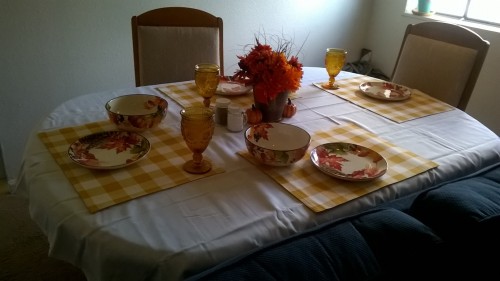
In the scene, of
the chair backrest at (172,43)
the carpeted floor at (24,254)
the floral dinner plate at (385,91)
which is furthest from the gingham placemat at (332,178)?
the carpeted floor at (24,254)

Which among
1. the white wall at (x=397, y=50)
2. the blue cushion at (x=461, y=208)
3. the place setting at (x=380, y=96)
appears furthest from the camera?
the white wall at (x=397, y=50)

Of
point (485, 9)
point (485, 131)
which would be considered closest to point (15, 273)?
point (485, 131)

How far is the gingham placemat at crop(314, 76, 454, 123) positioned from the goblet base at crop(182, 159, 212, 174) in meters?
0.69

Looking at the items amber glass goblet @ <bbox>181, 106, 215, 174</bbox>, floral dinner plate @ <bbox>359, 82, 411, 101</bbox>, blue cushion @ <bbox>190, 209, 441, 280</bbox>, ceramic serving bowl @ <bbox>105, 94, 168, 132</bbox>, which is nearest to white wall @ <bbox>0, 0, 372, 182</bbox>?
ceramic serving bowl @ <bbox>105, 94, 168, 132</bbox>

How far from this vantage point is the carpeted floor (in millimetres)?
1611

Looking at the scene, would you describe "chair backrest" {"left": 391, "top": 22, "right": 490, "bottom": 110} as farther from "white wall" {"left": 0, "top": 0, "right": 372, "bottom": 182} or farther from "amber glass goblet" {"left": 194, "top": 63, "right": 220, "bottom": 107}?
"white wall" {"left": 0, "top": 0, "right": 372, "bottom": 182}

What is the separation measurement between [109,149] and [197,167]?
0.81 feet

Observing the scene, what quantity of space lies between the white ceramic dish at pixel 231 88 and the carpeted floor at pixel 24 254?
3.01 ft

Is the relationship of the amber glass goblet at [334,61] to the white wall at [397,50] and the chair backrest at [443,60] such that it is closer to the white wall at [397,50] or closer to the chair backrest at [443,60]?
the chair backrest at [443,60]

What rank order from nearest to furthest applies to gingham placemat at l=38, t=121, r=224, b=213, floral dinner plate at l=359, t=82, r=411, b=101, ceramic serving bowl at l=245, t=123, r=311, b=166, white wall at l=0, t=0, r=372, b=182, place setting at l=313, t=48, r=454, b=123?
gingham placemat at l=38, t=121, r=224, b=213, ceramic serving bowl at l=245, t=123, r=311, b=166, place setting at l=313, t=48, r=454, b=123, floral dinner plate at l=359, t=82, r=411, b=101, white wall at l=0, t=0, r=372, b=182

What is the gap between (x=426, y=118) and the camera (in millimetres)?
1358

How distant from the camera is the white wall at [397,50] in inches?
96.6

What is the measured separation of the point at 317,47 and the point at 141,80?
5.57ft

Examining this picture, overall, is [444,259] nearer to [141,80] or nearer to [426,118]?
[426,118]
